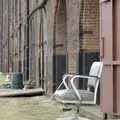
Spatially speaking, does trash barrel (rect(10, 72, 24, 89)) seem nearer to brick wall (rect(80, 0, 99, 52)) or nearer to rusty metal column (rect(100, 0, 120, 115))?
brick wall (rect(80, 0, 99, 52))

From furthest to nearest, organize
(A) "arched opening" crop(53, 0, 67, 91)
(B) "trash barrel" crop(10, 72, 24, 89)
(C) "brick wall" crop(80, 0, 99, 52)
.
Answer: (B) "trash barrel" crop(10, 72, 24, 89) < (A) "arched opening" crop(53, 0, 67, 91) < (C) "brick wall" crop(80, 0, 99, 52)

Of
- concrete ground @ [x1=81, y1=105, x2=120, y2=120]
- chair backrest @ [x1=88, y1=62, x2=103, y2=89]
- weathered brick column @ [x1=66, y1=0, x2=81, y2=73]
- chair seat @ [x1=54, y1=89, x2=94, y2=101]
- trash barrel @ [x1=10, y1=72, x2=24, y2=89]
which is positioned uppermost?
weathered brick column @ [x1=66, y1=0, x2=81, y2=73]

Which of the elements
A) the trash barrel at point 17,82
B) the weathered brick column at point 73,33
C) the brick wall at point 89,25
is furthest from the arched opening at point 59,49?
the trash barrel at point 17,82

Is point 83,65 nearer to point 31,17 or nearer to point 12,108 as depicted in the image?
point 12,108

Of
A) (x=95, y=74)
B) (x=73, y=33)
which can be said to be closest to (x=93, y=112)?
(x=95, y=74)

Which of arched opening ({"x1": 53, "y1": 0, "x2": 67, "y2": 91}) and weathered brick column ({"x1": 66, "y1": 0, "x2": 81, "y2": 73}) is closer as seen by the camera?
weathered brick column ({"x1": 66, "y1": 0, "x2": 81, "y2": 73})

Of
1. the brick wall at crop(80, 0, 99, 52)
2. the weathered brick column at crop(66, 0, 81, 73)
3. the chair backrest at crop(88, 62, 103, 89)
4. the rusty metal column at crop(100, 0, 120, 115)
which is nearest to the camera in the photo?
the rusty metal column at crop(100, 0, 120, 115)

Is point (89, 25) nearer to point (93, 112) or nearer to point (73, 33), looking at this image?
point (73, 33)

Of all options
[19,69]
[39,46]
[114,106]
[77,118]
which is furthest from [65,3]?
[19,69]

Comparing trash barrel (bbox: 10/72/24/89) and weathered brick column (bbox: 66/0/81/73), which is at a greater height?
weathered brick column (bbox: 66/0/81/73)

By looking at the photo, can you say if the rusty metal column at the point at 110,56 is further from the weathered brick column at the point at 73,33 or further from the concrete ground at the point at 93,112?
the weathered brick column at the point at 73,33

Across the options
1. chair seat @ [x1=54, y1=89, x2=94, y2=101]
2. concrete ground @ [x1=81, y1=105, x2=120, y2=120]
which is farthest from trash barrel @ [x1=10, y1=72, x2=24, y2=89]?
chair seat @ [x1=54, y1=89, x2=94, y2=101]

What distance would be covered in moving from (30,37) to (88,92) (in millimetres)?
12753

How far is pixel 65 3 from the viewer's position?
51.4ft
